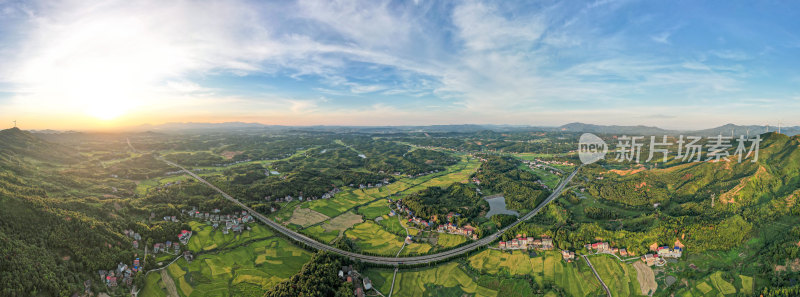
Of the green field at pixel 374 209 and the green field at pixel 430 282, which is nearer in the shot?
the green field at pixel 430 282

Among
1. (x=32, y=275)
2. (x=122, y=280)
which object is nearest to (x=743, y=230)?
(x=122, y=280)

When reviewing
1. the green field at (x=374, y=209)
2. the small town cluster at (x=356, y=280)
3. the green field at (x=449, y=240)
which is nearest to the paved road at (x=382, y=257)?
the green field at (x=449, y=240)

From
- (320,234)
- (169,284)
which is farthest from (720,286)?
(169,284)

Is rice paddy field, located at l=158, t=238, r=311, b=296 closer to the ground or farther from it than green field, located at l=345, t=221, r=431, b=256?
closer to the ground

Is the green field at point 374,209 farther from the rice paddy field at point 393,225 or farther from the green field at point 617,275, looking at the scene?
the green field at point 617,275

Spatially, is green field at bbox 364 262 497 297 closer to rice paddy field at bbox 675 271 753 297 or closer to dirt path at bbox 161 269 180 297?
dirt path at bbox 161 269 180 297

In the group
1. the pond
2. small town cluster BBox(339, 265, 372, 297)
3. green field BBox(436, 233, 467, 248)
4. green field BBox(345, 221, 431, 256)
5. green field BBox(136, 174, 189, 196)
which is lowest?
small town cluster BBox(339, 265, 372, 297)

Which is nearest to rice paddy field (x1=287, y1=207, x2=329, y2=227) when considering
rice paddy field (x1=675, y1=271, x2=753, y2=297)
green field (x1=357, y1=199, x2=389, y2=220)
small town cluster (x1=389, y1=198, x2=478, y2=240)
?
green field (x1=357, y1=199, x2=389, y2=220)

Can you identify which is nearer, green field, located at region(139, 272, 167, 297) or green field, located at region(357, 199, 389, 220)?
green field, located at region(139, 272, 167, 297)
